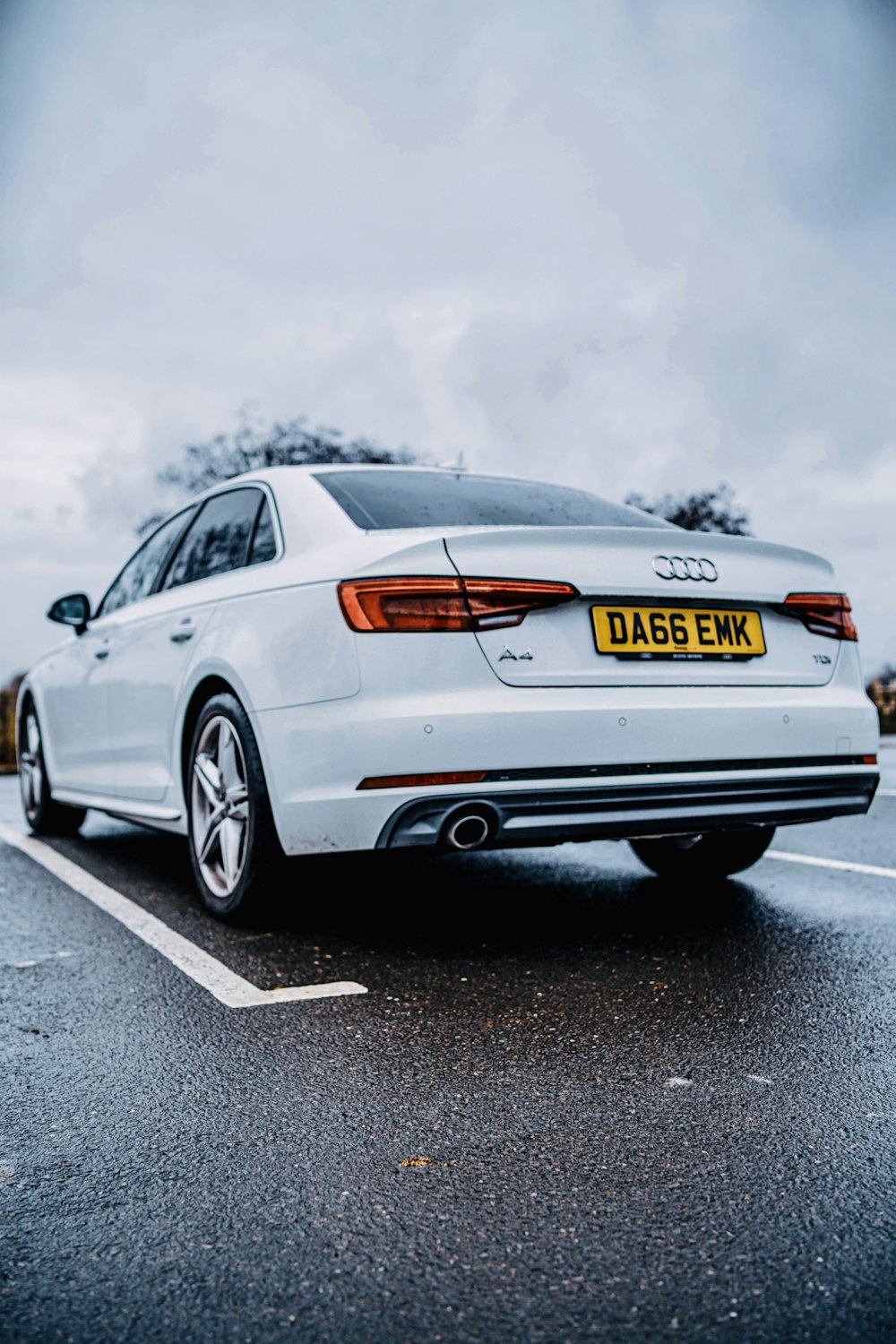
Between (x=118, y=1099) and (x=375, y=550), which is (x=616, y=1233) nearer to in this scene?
(x=118, y=1099)

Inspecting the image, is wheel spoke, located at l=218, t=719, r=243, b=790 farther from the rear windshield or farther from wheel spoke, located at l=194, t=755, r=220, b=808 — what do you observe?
the rear windshield

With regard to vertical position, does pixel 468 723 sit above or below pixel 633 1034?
above

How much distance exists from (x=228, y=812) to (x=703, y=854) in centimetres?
207

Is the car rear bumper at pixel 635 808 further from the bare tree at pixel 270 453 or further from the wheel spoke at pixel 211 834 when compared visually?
the bare tree at pixel 270 453

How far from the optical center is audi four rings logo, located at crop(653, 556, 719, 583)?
12.4ft

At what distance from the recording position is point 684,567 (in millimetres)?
3816

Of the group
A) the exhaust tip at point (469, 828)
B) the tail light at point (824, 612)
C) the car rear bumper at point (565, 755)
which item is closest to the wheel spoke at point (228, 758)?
the car rear bumper at point (565, 755)

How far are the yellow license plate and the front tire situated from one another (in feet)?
3.85

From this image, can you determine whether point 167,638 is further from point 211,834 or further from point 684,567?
point 684,567

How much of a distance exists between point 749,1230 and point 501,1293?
1.40ft

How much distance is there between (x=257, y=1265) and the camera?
1.84 meters

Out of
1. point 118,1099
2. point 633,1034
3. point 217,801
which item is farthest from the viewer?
point 217,801

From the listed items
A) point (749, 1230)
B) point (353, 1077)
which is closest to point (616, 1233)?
point (749, 1230)

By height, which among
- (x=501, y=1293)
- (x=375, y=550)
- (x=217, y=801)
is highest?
(x=375, y=550)
